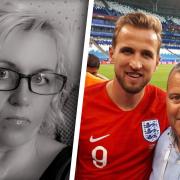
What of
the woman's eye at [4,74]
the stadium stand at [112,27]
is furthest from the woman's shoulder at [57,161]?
the stadium stand at [112,27]

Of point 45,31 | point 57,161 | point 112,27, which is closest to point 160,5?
point 112,27

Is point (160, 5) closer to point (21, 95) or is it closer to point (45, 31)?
point (45, 31)

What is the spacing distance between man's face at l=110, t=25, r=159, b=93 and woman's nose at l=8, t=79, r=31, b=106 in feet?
1.39

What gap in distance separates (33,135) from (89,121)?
0.97 ft

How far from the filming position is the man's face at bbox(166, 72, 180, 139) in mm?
1812

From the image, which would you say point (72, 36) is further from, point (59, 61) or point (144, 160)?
point (144, 160)

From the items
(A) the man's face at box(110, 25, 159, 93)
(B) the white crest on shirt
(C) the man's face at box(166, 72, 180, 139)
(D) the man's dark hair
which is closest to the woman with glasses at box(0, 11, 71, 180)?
(D) the man's dark hair

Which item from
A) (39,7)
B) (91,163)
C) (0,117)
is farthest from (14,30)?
(91,163)

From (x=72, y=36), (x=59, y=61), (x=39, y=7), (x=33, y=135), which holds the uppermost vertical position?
(x=39, y=7)

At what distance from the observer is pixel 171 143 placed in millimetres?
1864

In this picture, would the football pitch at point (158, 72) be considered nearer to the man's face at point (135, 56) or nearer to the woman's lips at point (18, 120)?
the man's face at point (135, 56)

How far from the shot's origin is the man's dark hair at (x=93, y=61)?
6.07ft

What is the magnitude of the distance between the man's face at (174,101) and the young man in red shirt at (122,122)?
0.03 metres

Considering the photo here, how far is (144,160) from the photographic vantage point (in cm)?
187
